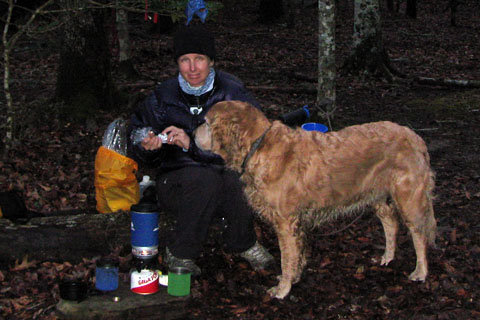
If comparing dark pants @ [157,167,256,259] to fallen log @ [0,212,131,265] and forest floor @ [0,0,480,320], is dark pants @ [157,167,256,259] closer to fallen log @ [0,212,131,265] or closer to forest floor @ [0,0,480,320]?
forest floor @ [0,0,480,320]

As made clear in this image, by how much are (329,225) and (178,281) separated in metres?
2.24

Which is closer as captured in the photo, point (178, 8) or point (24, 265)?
point (24, 265)

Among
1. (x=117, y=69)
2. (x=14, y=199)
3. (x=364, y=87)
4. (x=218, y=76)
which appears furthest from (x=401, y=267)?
(x=117, y=69)

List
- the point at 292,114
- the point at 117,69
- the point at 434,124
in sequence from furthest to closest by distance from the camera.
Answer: the point at 117,69 → the point at 434,124 → the point at 292,114

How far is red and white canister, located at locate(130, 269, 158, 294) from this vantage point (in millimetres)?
4348

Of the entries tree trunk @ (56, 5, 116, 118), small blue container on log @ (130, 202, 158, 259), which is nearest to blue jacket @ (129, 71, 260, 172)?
small blue container on log @ (130, 202, 158, 259)

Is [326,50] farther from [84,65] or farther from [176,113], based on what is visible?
[176,113]

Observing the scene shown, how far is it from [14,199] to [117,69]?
8.06m

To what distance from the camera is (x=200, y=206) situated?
4664 millimetres

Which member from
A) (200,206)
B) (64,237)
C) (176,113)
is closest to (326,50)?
(176,113)

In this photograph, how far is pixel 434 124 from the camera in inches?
388

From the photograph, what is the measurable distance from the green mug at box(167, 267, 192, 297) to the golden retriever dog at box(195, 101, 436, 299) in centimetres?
77

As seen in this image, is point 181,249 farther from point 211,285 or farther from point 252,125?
point 252,125

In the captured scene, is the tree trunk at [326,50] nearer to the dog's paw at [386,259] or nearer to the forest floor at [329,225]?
the forest floor at [329,225]
